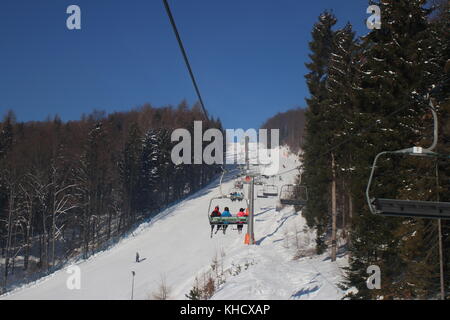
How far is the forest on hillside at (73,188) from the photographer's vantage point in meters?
38.8

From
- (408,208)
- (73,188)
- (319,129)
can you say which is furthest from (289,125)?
(408,208)

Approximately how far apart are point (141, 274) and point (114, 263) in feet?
18.9

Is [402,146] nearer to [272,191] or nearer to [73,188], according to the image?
[73,188]

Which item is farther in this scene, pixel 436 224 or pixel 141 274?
pixel 141 274

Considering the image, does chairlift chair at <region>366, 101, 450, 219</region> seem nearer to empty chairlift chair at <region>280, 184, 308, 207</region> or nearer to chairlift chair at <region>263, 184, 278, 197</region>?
empty chairlift chair at <region>280, 184, 308, 207</region>

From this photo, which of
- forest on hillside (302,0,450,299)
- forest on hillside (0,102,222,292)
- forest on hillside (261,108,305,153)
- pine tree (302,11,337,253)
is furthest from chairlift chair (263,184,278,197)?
forest on hillside (261,108,305,153)

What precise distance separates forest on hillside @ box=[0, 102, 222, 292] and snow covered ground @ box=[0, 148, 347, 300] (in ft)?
21.2

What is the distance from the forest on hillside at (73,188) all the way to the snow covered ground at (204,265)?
21.2ft
